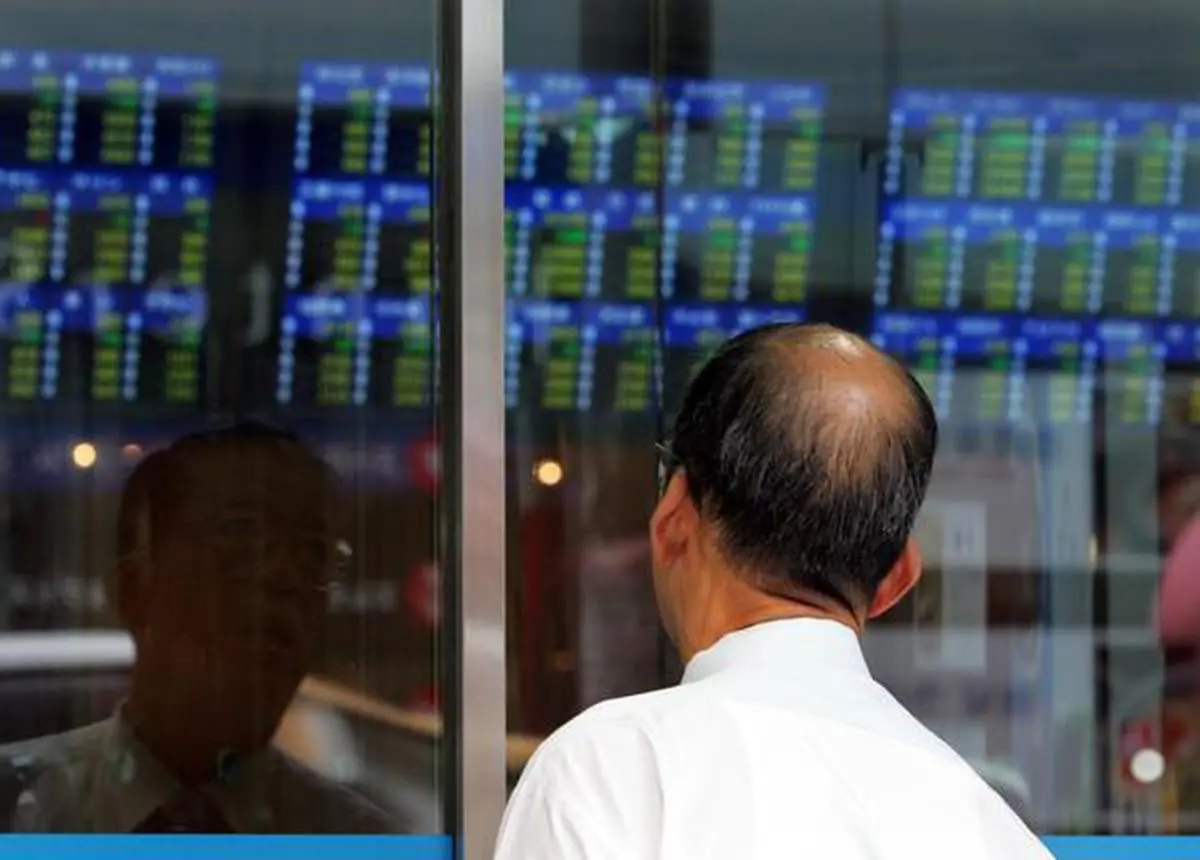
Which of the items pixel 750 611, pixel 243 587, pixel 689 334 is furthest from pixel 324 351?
pixel 750 611

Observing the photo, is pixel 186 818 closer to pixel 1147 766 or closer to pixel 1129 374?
pixel 1147 766

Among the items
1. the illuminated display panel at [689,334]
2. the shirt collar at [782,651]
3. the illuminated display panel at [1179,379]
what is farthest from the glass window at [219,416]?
the shirt collar at [782,651]

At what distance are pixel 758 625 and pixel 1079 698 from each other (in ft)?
6.16

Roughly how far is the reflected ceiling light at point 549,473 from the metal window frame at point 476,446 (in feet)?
0.32

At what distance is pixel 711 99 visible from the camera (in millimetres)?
3322

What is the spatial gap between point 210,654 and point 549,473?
60 cm

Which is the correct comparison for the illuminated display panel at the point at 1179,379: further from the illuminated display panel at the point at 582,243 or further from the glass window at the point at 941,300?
the illuminated display panel at the point at 582,243

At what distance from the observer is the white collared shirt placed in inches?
59.5

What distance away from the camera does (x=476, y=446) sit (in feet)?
10.3

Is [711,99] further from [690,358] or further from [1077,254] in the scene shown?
[1077,254]

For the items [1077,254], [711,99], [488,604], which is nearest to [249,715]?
[488,604]

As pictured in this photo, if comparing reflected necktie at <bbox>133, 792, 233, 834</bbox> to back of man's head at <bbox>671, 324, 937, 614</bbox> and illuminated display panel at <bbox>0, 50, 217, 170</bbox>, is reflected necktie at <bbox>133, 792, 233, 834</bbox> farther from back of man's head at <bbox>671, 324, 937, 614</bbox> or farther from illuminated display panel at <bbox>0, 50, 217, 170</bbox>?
back of man's head at <bbox>671, 324, 937, 614</bbox>

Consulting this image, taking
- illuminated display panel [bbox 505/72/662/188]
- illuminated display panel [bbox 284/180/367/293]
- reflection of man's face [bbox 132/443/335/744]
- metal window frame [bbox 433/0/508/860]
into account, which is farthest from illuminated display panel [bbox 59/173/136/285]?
illuminated display panel [bbox 505/72/662/188]

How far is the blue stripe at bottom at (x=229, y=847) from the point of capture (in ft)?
9.90
